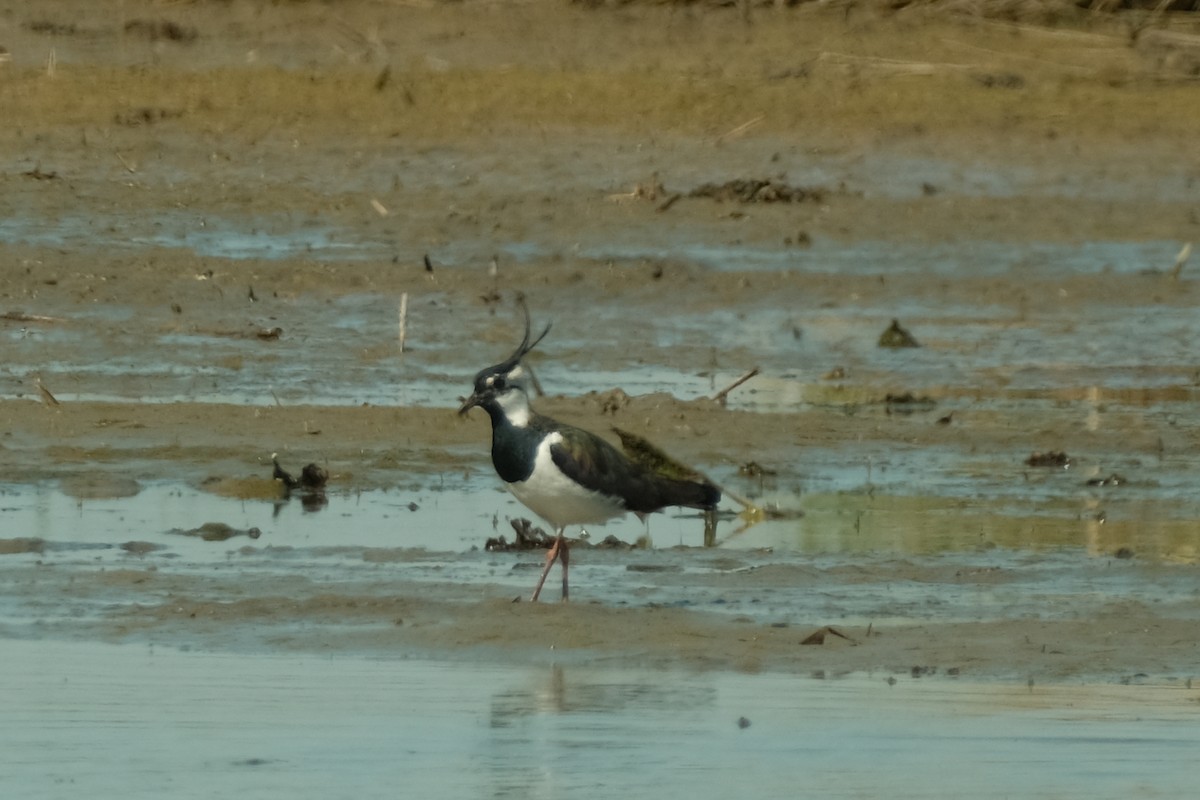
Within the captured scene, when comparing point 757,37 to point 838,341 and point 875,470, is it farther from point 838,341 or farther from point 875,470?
point 875,470

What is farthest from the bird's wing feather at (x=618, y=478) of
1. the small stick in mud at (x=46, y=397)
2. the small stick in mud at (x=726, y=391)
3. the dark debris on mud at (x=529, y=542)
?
the small stick in mud at (x=46, y=397)

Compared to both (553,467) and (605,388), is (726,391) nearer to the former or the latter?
(605,388)

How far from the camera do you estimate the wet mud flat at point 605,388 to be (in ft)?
20.8

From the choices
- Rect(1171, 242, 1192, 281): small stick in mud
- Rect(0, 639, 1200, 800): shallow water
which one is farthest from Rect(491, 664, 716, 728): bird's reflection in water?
Rect(1171, 242, 1192, 281): small stick in mud

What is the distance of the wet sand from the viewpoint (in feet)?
24.9

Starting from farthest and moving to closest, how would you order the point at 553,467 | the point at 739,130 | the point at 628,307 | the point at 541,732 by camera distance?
the point at 739,130
the point at 628,307
the point at 553,467
the point at 541,732

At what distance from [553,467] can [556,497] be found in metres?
0.10

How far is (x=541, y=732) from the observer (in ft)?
20.2

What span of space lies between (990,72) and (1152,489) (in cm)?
873

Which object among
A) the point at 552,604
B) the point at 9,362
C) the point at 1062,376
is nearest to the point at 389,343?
Answer: the point at 9,362

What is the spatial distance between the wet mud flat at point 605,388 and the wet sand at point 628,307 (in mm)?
33

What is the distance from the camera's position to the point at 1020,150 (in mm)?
17031

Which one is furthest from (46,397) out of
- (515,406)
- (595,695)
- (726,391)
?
(595,695)

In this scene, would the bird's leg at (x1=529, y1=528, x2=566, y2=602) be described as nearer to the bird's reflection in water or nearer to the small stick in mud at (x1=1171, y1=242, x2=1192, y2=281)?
the bird's reflection in water
